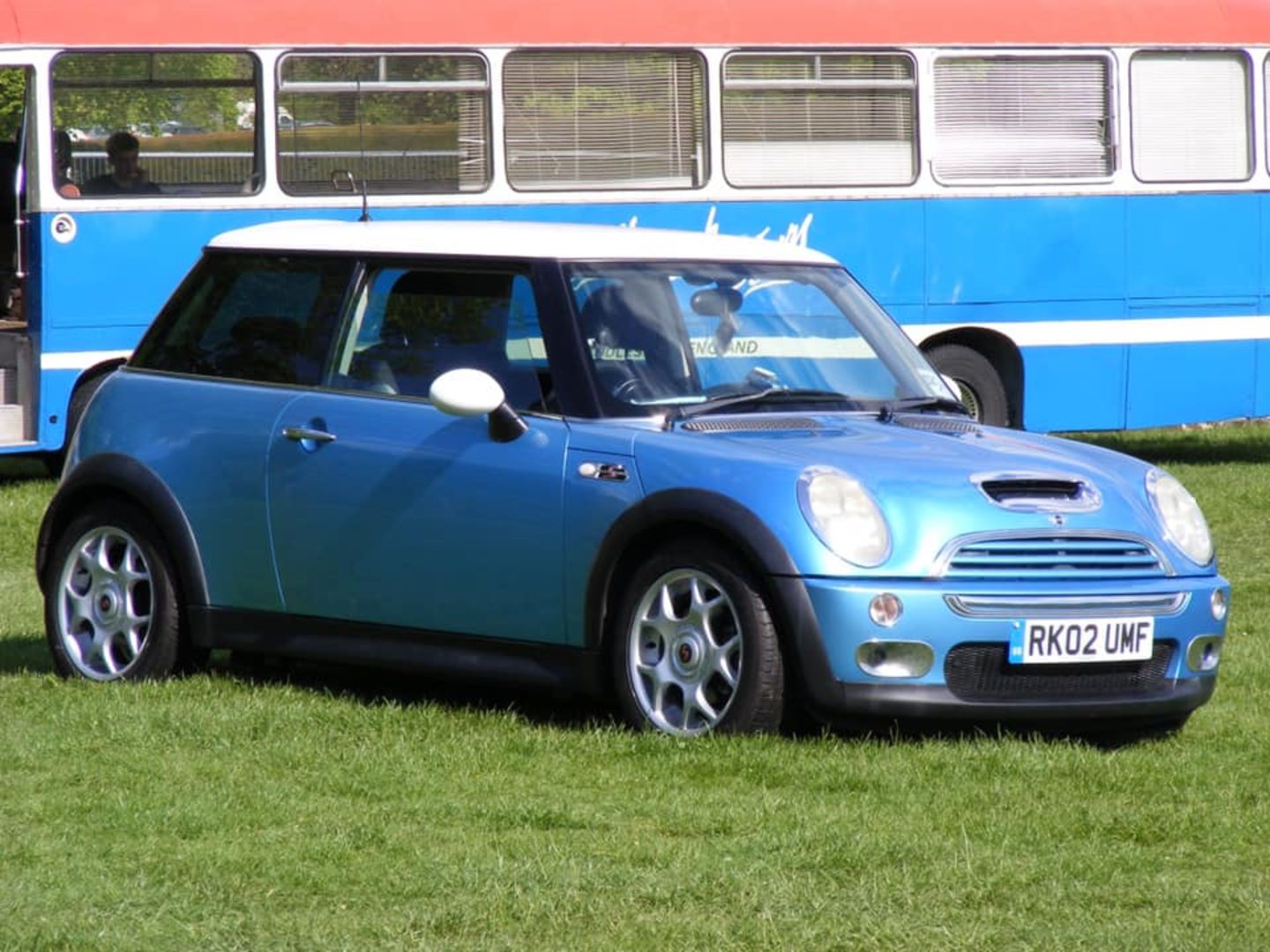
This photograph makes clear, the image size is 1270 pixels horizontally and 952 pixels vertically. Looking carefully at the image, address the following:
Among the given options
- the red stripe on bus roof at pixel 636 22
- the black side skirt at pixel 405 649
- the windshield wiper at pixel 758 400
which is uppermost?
the red stripe on bus roof at pixel 636 22

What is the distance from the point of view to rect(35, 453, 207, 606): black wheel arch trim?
29.7ft

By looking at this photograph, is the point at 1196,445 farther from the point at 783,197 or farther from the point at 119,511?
the point at 119,511

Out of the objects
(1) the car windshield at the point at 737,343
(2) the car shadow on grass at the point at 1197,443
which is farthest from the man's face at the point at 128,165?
(1) the car windshield at the point at 737,343

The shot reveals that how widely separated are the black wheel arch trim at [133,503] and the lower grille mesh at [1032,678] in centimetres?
268

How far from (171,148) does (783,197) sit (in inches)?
154

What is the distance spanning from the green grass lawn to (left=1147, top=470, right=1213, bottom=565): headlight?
0.55 m

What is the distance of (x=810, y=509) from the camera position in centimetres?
766

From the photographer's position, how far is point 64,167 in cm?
1634

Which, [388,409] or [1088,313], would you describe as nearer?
[388,409]

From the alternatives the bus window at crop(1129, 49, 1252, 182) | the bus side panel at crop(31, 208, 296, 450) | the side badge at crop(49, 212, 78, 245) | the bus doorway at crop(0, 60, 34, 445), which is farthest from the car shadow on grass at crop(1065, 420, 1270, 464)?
the bus doorway at crop(0, 60, 34, 445)

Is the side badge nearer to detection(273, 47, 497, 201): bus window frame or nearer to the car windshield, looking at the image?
detection(273, 47, 497, 201): bus window frame

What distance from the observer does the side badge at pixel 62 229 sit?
1622cm

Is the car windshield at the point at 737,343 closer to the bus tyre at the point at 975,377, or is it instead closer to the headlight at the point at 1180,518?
the headlight at the point at 1180,518

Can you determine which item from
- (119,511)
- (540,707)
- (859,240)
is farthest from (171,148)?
(540,707)
